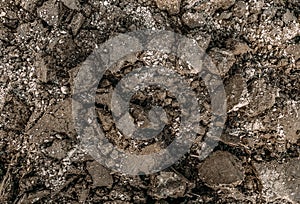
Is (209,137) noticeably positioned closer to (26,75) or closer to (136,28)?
(136,28)

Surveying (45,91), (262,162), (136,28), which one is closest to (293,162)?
(262,162)

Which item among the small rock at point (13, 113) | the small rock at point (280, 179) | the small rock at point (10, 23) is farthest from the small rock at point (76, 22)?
the small rock at point (280, 179)

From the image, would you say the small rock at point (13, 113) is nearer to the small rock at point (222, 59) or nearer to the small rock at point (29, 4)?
the small rock at point (29, 4)

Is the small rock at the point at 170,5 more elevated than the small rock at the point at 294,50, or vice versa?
the small rock at the point at 170,5

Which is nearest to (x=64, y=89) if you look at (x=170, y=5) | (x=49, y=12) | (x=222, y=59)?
(x=49, y=12)

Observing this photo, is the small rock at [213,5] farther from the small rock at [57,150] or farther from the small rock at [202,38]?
the small rock at [57,150]

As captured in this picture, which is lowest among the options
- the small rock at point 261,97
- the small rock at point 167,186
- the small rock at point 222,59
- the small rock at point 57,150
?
the small rock at point 167,186
